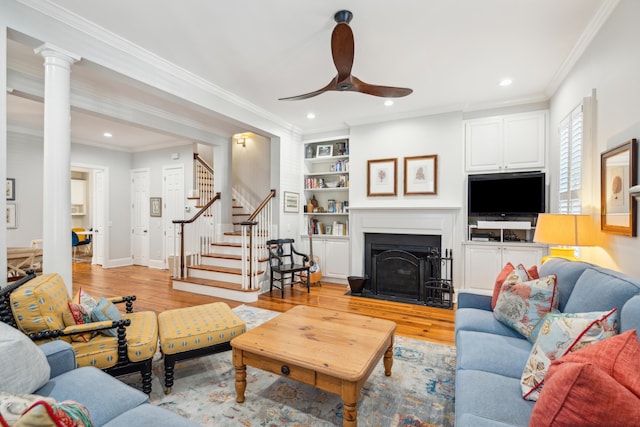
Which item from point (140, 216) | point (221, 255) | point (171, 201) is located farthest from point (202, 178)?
point (140, 216)

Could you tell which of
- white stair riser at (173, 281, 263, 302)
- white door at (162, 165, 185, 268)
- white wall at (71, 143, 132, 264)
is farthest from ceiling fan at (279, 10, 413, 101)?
white wall at (71, 143, 132, 264)

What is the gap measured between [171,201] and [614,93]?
289 inches

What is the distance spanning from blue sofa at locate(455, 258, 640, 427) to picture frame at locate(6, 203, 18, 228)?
24.4 feet

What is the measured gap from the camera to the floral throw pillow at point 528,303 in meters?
1.91

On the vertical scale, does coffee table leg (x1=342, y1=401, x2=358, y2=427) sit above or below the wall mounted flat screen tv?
below

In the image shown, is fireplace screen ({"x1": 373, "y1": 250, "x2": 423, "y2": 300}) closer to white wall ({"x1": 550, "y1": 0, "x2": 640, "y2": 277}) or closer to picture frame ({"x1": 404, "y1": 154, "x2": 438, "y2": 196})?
picture frame ({"x1": 404, "y1": 154, "x2": 438, "y2": 196})

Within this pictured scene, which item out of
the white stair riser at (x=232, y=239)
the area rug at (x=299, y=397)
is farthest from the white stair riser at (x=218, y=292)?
the area rug at (x=299, y=397)

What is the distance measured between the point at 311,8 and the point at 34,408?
2.79 metres

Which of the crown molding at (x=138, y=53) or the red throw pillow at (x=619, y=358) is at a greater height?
the crown molding at (x=138, y=53)

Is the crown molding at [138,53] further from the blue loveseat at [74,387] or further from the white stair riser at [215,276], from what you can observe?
the white stair riser at [215,276]

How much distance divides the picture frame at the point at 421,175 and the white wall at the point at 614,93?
1.96 meters

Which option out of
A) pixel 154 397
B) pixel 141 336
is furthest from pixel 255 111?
pixel 154 397

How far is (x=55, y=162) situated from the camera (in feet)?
8.07

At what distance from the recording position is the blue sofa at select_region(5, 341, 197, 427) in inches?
49.6
